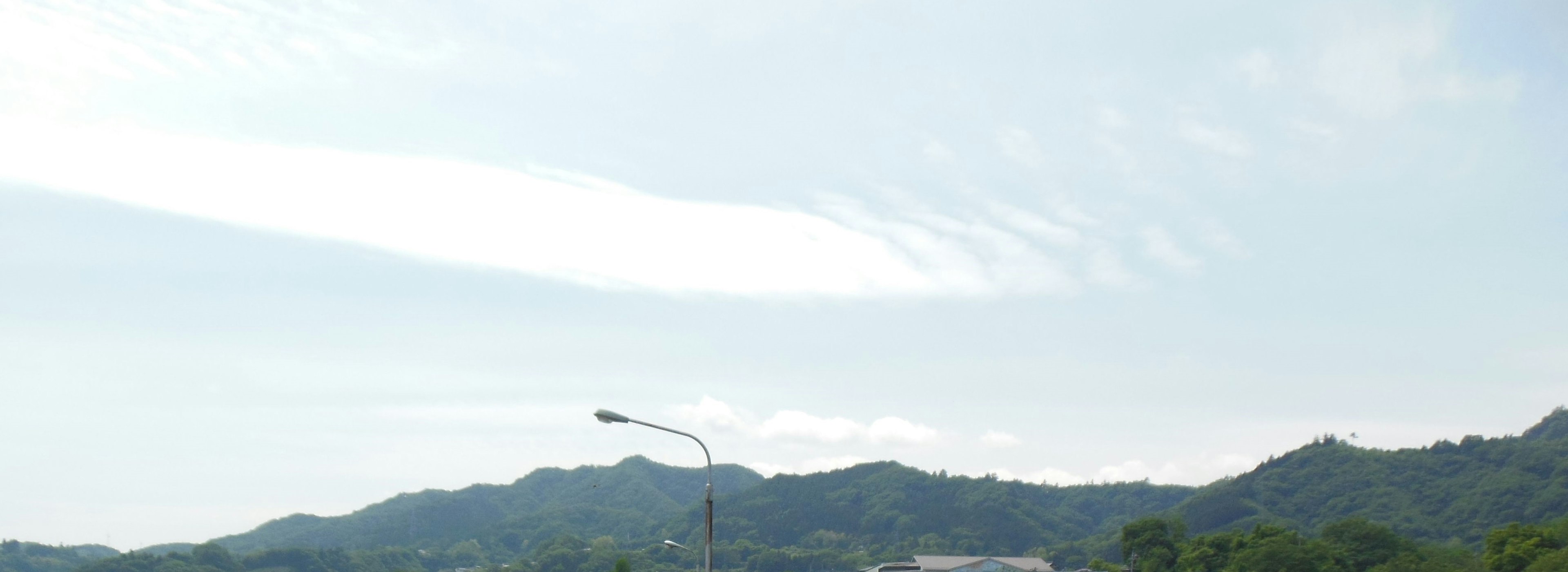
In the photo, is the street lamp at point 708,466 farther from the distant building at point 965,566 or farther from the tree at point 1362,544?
the distant building at point 965,566

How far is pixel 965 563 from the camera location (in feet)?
468

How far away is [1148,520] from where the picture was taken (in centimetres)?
12281

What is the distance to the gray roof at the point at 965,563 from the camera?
141 meters

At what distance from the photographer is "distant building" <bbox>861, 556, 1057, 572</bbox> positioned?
433 feet

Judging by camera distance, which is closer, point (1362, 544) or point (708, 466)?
point (708, 466)

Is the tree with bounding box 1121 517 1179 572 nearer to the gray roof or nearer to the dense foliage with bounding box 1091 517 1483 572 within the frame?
the dense foliage with bounding box 1091 517 1483 572

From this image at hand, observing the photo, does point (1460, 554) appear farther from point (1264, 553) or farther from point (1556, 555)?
point (1556, 555)

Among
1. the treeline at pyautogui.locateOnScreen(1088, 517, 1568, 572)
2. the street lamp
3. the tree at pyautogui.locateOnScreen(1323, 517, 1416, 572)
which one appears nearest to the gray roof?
the treeline at pyautogui.locateOnScreen(1088, 517, 1568, 572)

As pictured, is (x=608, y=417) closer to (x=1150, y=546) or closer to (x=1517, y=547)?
(x=1517, y=547)

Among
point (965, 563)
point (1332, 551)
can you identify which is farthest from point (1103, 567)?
point (1332, 551)

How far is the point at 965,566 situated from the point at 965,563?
202cm

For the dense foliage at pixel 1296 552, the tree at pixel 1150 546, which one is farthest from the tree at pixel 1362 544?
the tree at pixel 1150 546

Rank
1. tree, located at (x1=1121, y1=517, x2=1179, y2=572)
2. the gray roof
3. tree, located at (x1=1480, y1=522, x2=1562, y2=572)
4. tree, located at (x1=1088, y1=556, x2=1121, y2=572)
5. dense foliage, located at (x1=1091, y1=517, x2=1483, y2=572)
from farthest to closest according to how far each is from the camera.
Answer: the gray roof < tree, located at (x1=1088, y1=556, x2=1121, y2=572) < tree, located at (x1=1121, y1=517, x2=1179, y2=572) < dense foliage, located at (x1=1091, y1=517, x2=1483, y2=572) < tree, located at (x1=1480, y1=522, x2=1562, y2=572)

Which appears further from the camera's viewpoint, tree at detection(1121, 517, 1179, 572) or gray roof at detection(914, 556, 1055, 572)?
gray roof at detection(914, 556, 1055, 572)
